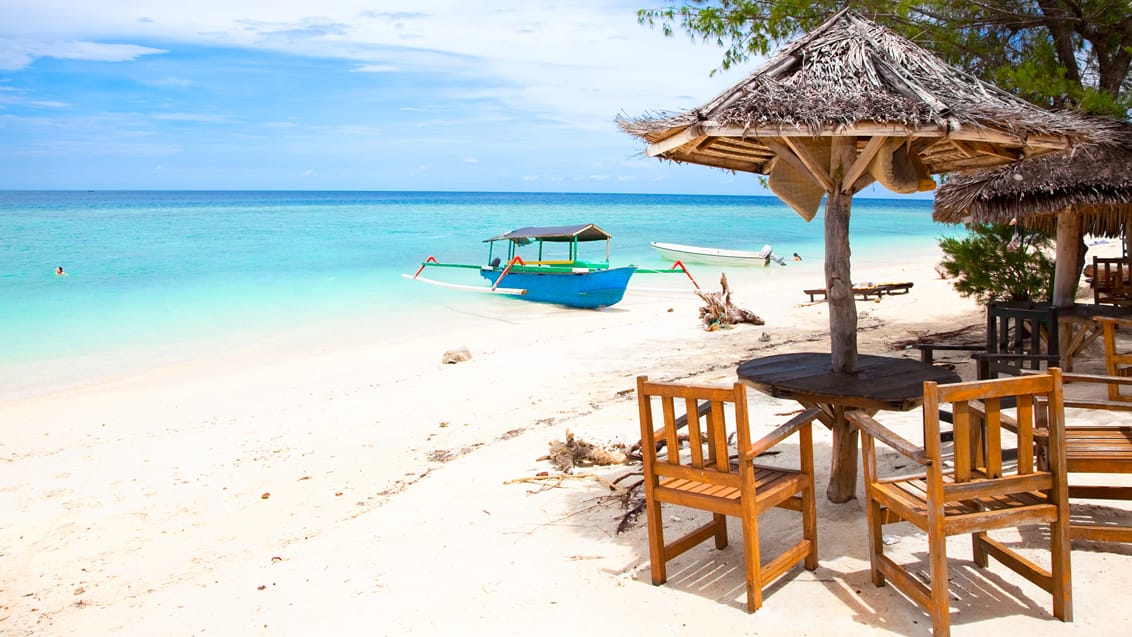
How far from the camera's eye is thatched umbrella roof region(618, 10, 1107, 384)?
134 inches

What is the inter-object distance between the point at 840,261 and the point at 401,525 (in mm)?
2652

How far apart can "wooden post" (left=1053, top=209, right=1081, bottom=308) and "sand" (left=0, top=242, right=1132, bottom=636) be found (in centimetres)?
101

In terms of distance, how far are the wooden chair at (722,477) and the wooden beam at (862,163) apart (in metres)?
1.24

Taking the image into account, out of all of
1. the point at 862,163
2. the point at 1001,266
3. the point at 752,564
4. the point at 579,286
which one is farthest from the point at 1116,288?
the point at 579,286

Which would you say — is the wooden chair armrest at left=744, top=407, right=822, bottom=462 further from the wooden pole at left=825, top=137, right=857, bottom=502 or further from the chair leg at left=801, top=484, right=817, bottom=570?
the wooden pole at left=825, top=137, right=857, bottom=502

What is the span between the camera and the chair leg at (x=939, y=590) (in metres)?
2.67

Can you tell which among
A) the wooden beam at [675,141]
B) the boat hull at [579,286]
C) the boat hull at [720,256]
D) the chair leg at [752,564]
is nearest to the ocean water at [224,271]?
the boat hull at [720,256]

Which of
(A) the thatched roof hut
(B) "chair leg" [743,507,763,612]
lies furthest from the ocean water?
(A) the thatched roof hut

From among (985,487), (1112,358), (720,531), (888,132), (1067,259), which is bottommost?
(720,531)

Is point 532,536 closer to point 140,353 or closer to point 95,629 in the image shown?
point 95,629

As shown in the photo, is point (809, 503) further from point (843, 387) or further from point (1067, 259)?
point (1067, 259)

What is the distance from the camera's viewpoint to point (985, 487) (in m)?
2.68

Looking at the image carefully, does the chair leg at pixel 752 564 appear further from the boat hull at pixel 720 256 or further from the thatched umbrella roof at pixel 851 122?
the boat hull at pixel 720 256

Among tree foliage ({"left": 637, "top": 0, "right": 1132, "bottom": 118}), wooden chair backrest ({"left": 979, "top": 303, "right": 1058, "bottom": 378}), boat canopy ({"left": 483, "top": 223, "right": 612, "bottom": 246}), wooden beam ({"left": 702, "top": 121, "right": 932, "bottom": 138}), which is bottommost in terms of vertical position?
wooden chair backrest ({"left": 979, "top": 303, "right": 1058, "bottom": 378})
